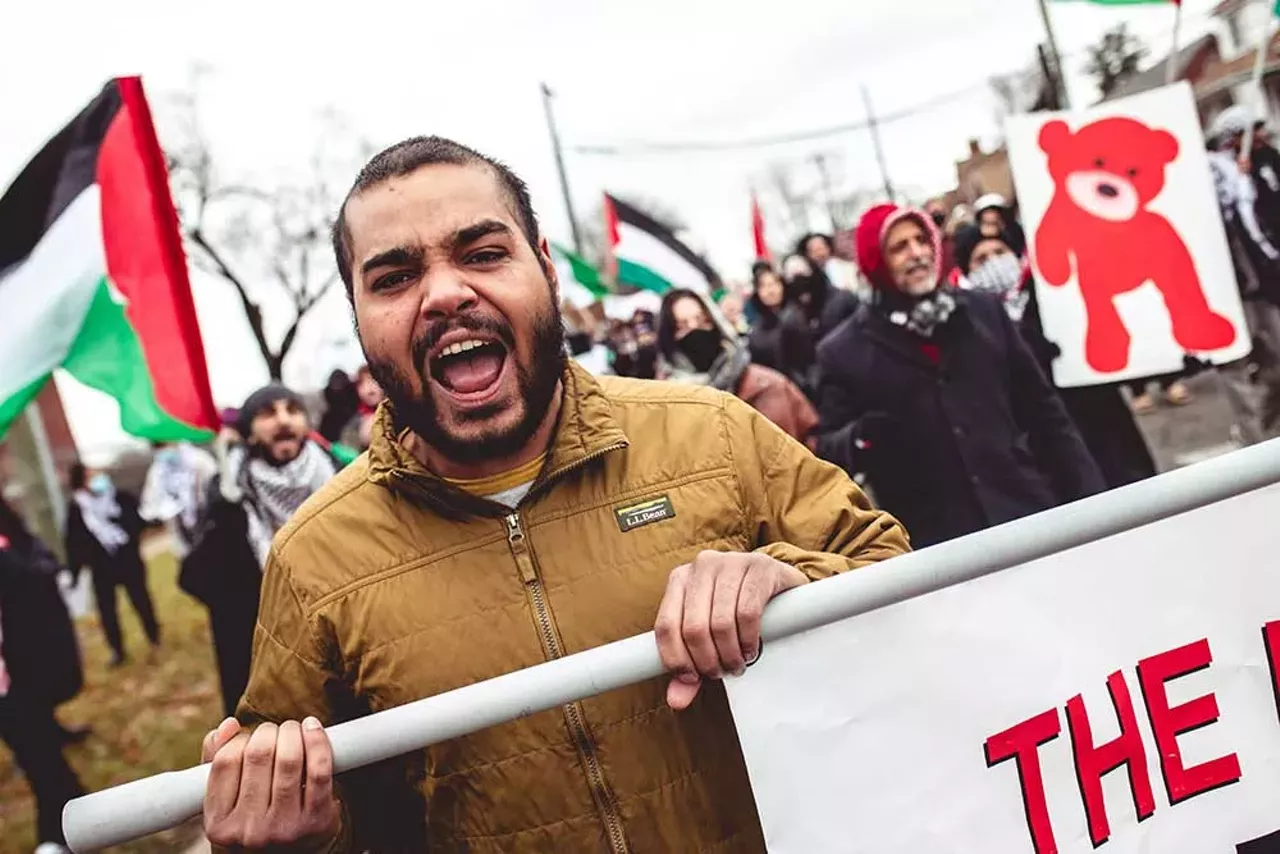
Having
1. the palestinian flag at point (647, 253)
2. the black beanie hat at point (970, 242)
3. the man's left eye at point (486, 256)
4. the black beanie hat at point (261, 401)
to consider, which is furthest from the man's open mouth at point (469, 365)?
the palestinian flag at point (647, 253)

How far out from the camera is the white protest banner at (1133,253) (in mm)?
3697

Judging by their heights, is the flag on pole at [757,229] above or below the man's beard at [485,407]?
above

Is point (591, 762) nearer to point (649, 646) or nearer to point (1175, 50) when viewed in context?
point (649, 646)

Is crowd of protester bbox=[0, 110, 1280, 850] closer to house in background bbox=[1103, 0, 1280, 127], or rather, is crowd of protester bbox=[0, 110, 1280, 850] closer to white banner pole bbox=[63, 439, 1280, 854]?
white banner pole bbox=[63, 439, 1280, 854]

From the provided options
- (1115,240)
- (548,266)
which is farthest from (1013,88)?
(548,266)

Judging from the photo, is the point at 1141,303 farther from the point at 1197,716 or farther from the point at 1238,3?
the point at 1238,3

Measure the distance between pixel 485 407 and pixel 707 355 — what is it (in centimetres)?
382

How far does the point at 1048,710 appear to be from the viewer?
52.5 inches

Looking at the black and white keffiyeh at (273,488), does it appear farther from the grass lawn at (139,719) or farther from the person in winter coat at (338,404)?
the person in winter coat at (338,404)

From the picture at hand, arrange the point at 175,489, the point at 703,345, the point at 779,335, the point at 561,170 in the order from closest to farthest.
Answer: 1. the point at 703,345
2. the point at 779,335
3. the point at 175,489
4. the point at 561,170

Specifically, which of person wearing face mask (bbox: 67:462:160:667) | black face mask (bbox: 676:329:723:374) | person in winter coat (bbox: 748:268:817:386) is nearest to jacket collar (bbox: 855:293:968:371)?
black face mask (bbox: 676:329:723:374)

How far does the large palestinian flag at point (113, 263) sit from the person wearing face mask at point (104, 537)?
17.1ft

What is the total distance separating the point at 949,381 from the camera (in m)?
3.35

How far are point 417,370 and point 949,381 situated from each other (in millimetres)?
2339
